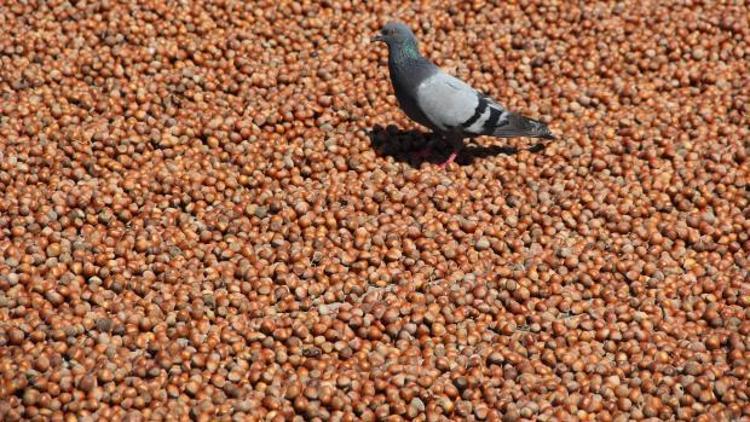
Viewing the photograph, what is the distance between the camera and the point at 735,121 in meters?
6.63

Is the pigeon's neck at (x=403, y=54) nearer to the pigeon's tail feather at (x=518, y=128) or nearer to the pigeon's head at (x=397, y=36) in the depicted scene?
the pigeon's head at (x=397, y=36)

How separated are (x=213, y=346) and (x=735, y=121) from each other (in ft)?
14.8

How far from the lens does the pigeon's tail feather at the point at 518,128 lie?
6.27 metres

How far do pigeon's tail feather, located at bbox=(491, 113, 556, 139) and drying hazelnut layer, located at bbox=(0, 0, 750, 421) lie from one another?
0.25 meters

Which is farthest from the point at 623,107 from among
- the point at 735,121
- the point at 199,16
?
the point at 199,16

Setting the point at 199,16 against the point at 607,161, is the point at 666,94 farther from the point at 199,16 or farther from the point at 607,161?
the point at 199,16

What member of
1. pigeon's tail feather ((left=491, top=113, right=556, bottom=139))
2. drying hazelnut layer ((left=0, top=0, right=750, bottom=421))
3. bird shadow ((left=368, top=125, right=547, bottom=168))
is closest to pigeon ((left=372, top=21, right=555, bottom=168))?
pigeon's tail feather ((left=491, top=113, right=556, bottom=139))

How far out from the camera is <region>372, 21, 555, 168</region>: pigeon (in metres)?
6.18

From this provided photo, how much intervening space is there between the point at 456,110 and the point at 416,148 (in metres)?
0.60

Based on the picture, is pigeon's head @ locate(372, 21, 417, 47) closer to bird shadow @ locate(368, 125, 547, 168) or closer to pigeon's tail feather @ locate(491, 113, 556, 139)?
bird shadow @ locate(368, 125, 547, 168)

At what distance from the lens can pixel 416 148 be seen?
21.8ft

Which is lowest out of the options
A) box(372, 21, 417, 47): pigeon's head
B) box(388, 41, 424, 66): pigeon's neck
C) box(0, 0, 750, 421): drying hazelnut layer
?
box(0, 0, 750, 421): drying hazelnut layer

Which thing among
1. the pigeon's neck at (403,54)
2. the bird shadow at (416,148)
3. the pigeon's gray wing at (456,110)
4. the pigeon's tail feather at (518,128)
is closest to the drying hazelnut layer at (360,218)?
the bird shadow at (416,148)

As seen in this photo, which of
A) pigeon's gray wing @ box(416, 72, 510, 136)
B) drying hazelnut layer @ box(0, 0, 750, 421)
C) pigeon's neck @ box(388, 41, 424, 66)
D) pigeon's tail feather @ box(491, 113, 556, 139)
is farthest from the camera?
pigeon's neck @ box(388, 41, 424, 66)
